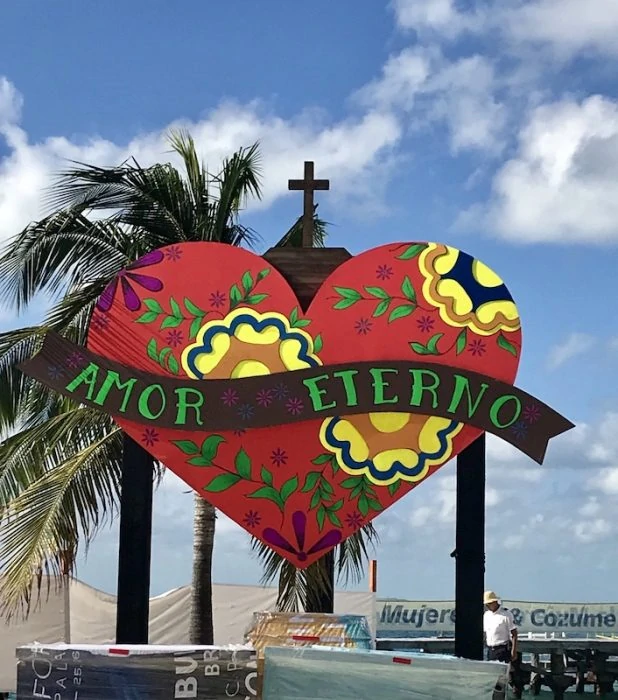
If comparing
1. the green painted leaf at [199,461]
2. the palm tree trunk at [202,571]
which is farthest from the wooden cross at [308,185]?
the palm tree trunk at [202,571]

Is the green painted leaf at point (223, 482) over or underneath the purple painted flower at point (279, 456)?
underneath

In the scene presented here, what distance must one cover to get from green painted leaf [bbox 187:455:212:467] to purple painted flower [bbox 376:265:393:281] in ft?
5.22

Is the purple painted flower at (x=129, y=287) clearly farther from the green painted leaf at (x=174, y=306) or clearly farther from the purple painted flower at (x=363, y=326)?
the purple painted flower at (x=363, y=326)

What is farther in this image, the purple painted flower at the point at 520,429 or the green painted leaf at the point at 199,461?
the green painted leaf at the point at 199,461

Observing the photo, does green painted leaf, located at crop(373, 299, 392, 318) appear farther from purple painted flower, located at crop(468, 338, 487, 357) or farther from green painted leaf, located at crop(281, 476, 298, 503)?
green painted leaf, located at crop(281, 476, 298, 503)

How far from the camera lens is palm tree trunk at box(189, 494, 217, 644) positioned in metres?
11.5

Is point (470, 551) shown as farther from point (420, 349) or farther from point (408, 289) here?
point (408, 289)

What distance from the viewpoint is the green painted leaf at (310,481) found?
23.6ft

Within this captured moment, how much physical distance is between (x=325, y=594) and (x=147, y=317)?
168 inches

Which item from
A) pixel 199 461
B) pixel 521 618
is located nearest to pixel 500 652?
pixel 521 618

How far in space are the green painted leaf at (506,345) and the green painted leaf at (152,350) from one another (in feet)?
7.03

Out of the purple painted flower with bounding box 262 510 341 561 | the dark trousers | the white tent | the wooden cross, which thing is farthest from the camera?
the white tent

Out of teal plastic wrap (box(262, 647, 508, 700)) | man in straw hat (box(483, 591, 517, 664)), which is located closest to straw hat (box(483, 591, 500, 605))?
man in straw hat (box(483, 591, 517, 664))

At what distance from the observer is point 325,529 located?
→ 23.8 feet
